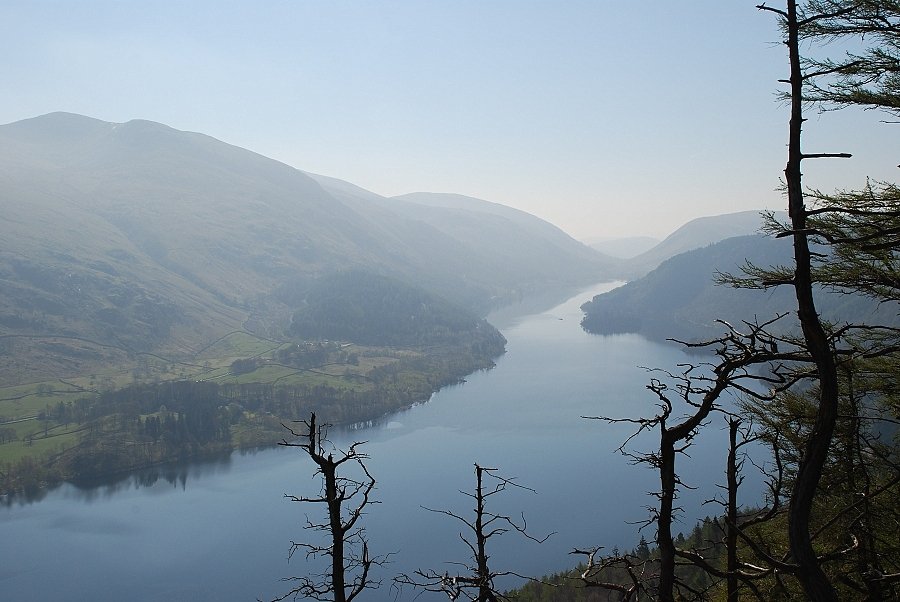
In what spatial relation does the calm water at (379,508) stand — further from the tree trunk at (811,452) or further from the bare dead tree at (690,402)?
the tree trunk at (811,452)

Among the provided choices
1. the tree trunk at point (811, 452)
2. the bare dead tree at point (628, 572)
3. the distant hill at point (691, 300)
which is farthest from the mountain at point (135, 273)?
the tree trunk at point (811, 452)

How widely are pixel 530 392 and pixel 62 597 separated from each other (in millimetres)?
52145

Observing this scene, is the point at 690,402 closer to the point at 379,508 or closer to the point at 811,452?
the point at 811,452

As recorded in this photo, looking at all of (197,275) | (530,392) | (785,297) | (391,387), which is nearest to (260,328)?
(197,275)

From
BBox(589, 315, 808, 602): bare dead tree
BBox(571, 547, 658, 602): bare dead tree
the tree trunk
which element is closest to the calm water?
BBox(571, 547, 658, 602): bare dead tree

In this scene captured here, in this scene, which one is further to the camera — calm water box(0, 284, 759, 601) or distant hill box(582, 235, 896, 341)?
distant hill box(582, 235, 896, 341)

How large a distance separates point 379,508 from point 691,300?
129 metres

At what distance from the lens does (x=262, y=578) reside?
125 feet

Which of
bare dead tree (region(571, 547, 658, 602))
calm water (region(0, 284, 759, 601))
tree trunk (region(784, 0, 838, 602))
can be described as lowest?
calm water (region(0, 284, 759, 601))

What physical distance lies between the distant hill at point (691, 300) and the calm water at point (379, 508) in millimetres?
62066

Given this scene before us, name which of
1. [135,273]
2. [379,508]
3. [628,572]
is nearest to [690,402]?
[628,572]

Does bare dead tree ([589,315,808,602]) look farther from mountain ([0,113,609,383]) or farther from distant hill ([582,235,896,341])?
distant hill ([582,235,896,341])

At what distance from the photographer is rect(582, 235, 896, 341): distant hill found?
128875 millimetres

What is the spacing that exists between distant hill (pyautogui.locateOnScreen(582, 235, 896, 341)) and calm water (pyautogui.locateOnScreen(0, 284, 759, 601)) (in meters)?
62.1
